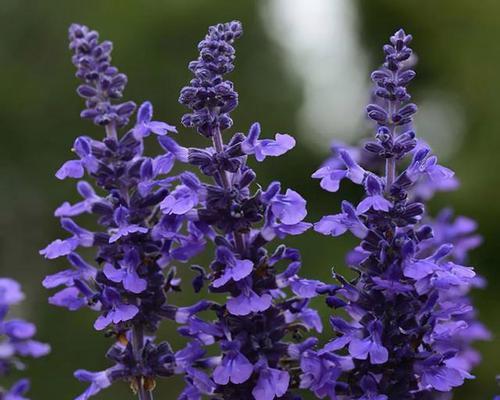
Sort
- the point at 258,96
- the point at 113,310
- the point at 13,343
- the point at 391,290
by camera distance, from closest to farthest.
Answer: the point at 391,290
the point at 113,310
the point at 13,343
the point at 258,96

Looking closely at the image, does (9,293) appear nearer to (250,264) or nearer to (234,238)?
(234,238)

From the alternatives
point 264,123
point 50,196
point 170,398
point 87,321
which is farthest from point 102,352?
point 264,123

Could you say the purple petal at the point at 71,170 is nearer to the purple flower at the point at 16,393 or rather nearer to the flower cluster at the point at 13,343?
the flower cluster at the point at 13,343

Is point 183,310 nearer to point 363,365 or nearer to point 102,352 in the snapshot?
point 363,365

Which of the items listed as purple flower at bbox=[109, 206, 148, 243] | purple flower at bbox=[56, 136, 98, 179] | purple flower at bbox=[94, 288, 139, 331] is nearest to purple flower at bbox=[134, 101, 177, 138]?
purple flower at bbox=[56, 136, 98, 179]

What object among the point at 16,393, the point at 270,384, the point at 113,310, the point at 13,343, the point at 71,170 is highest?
the point at 71,170

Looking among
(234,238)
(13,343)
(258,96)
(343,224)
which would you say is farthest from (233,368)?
(258,96)

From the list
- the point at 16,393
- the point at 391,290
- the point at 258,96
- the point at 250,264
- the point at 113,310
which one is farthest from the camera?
the point at 258,96
